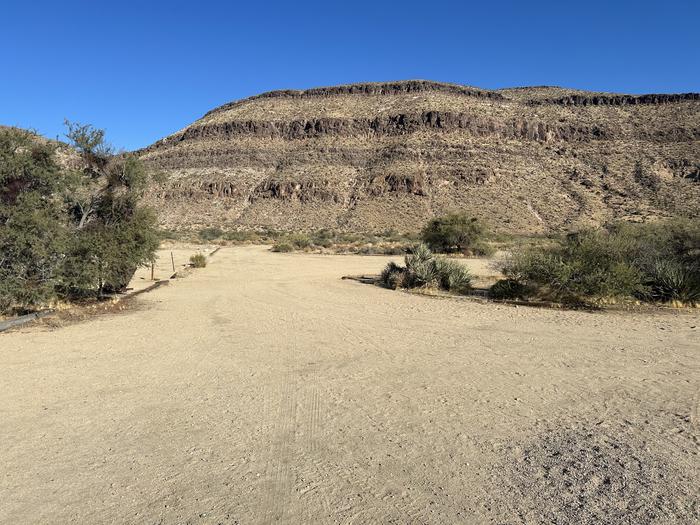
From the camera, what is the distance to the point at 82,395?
662 centimetres

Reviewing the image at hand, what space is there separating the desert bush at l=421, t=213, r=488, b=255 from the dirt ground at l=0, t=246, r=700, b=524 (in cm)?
2733

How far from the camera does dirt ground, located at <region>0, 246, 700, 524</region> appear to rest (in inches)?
155

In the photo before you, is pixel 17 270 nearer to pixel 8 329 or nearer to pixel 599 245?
pixel 8 329

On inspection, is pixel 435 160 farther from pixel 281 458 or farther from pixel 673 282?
pixel 281 458

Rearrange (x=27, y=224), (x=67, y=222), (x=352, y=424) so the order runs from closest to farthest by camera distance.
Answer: (x=352, y=424) < (x=27, y=224) < (x=67, y=222)

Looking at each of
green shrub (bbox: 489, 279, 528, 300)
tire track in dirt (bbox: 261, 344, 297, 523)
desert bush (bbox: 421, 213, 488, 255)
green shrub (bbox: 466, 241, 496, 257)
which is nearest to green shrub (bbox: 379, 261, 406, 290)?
green shrub (bbox: 489, 279, 528, 300)

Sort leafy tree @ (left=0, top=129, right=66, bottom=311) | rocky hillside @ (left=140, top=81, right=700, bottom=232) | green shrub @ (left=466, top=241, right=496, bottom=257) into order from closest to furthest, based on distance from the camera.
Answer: leafy tree @ (left=0, top=129, right=66, bottom=311) → green shrub @ (left=466, top=241, right=496, bottom=257) → rocky hillside @ (left=140, top=81, right=700, bottom=232)

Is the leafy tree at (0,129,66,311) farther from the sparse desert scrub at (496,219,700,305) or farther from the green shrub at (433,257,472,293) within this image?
the sparse desert scrub at (496,219,700,305)

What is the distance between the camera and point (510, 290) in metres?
15.1

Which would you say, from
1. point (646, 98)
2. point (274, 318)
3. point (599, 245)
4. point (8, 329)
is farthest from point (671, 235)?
point (646, 98)

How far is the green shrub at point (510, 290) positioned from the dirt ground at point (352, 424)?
4.03 metres

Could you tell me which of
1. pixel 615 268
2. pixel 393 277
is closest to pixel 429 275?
pixel 393 277

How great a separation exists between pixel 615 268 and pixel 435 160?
69.5 meters

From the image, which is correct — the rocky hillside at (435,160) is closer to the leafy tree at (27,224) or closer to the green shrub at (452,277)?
the green shrub at (452,277)
